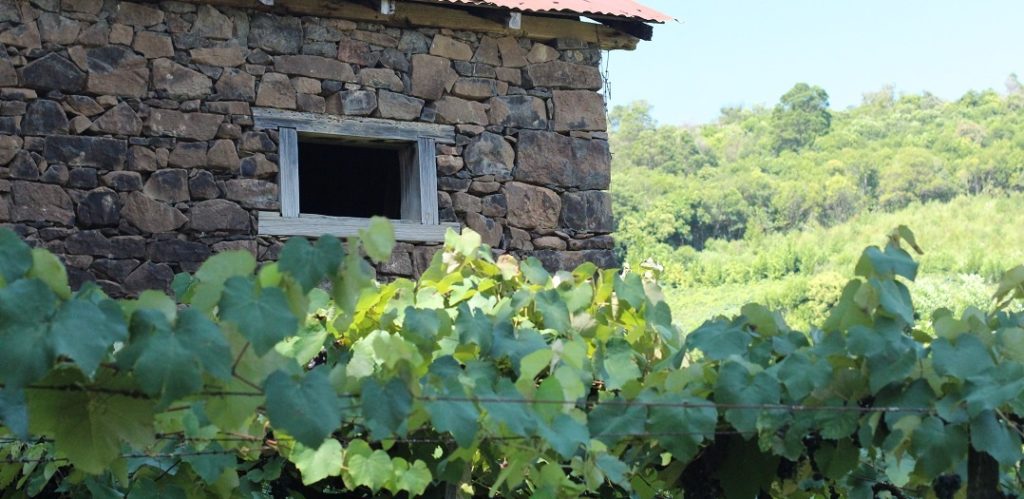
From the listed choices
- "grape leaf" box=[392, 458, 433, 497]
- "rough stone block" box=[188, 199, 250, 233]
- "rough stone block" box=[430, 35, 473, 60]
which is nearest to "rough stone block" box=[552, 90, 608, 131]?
"rough stone block" box=[430, 35, 473, 60]

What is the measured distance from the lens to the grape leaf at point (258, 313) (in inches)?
64.6

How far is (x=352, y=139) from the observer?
6.41 m

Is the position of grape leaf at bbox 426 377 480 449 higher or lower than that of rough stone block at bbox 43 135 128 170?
lower

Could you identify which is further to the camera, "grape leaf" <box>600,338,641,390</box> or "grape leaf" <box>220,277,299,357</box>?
"grape leaf" <box>600,338,641,390</box>

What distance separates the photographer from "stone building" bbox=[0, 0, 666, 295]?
5812 millimetres

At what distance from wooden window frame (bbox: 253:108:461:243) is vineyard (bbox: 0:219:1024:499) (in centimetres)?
315

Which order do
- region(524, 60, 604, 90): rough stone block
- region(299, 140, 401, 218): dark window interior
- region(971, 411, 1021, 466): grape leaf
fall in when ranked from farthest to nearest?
region(299, 140, 401, 218): dark window interior
region(524, 60, 604, 90): rough stone block
region(971, 411, 1021, 466): grape leaf

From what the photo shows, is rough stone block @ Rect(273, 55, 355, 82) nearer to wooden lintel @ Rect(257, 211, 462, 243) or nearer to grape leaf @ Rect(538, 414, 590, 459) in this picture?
wooden lintel @ Rect(257, 211, 462, 243)

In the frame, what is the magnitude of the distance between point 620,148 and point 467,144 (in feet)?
145

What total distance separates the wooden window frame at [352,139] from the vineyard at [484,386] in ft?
10.3

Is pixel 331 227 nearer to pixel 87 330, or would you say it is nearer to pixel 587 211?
pixel 587 211

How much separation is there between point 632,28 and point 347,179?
322cm

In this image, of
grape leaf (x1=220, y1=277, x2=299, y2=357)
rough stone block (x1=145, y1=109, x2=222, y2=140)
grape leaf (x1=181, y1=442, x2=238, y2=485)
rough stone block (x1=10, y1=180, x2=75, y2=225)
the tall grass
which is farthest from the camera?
the tall grass

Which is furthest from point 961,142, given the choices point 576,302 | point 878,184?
point 576,302
